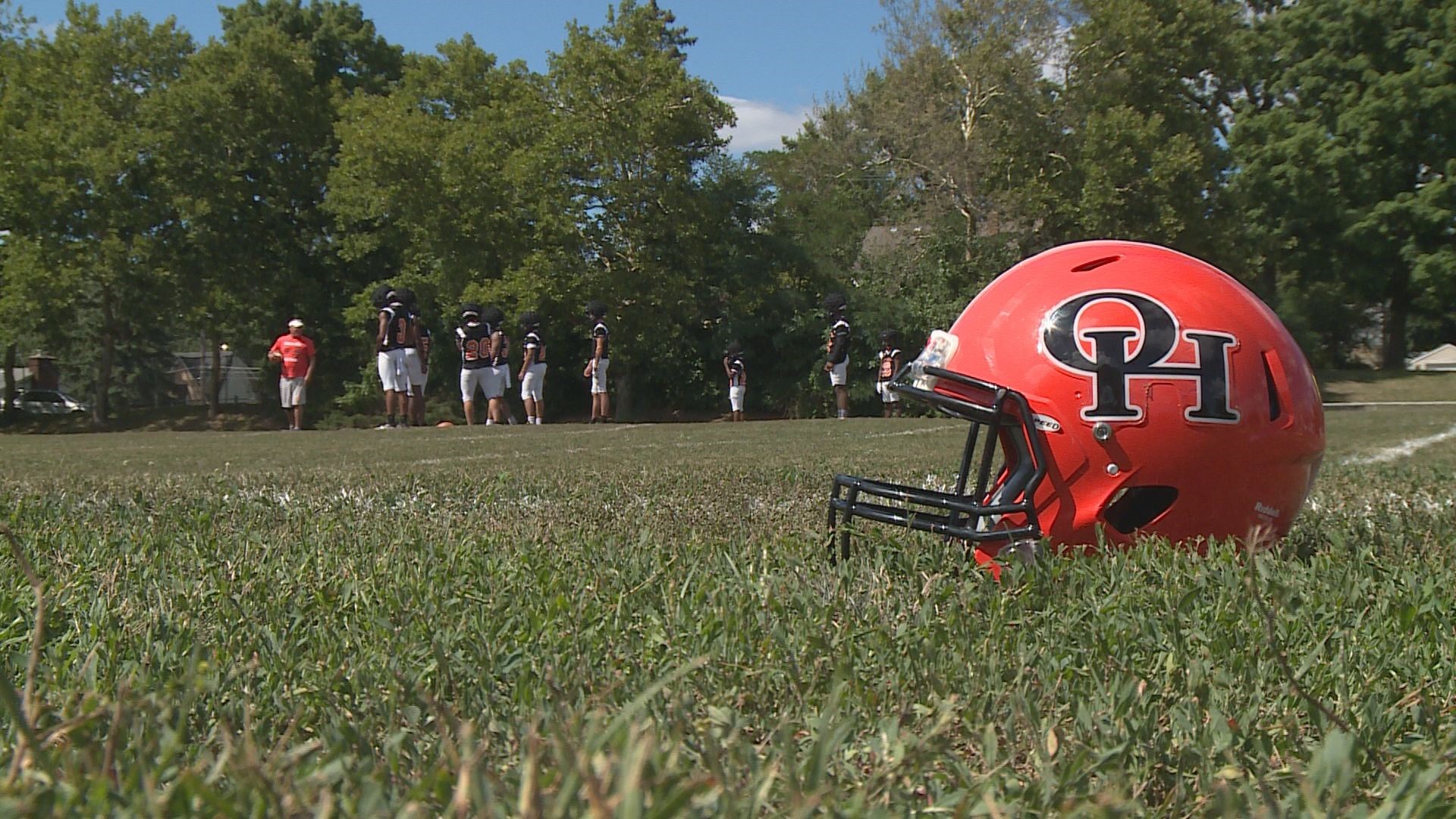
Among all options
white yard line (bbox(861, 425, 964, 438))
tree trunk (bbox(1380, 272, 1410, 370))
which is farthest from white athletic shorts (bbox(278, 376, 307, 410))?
tree trunk (bbox(1380, 272, 1410, 370))

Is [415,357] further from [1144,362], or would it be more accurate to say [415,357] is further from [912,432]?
[1144,362]

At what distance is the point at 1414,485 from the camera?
5965mm

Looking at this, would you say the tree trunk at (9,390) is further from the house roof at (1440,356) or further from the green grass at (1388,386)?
the house roof at (1440,356)

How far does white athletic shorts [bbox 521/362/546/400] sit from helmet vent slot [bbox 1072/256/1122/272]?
52.8 feet

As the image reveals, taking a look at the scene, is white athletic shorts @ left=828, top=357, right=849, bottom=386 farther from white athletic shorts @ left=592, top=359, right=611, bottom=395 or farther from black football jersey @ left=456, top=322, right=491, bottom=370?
black football jersey @ left=456, top=322, right=491, bottom=370

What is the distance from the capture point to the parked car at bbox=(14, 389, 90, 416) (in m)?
34.7

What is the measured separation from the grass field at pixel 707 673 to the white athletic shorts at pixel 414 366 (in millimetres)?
13022

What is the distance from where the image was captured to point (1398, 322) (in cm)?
3678

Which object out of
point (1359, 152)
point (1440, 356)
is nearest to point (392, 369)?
point (1359, 152)

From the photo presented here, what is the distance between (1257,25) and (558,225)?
2503 cm

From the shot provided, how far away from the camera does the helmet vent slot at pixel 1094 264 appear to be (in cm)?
342

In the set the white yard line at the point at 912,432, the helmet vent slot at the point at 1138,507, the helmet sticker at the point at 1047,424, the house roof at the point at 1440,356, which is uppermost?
the house roof at the point at 1440,356

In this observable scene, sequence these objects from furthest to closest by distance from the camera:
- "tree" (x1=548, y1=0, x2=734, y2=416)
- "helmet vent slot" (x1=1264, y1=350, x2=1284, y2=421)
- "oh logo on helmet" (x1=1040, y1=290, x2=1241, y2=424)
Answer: "tree" (x1=548, y1=0, x2=734, y2=416)
"helmet vent slot" (x1=1264, y1=350, x2=1284, y2=421)
"oh logo on helmet" (x1=1040, y1=290, x2=1241, y2=424)

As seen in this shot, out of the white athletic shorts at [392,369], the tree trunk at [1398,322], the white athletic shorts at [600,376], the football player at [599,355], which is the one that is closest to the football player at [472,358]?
the white athletic shorts at [392,369]
